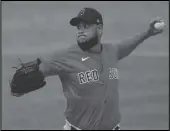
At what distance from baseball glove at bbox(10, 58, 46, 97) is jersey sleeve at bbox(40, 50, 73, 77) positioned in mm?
28

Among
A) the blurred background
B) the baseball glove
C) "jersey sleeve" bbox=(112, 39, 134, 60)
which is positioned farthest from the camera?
the blurred background

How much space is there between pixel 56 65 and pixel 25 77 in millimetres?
159

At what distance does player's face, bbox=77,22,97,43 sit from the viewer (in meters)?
2.15

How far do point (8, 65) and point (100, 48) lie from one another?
992mm

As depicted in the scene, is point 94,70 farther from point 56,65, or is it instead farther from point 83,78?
point 56,65

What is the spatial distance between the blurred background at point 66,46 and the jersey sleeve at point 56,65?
867 mm

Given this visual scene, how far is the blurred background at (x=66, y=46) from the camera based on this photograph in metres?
3.04

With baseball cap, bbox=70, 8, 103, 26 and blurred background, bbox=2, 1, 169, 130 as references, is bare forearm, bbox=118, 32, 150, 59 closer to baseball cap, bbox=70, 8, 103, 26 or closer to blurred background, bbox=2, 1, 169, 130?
baseball cap, bbox=70, 8, 103, 26

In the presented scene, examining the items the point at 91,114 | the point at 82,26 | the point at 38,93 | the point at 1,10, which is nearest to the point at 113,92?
the point at 91,114

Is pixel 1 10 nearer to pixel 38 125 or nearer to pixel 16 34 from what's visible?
pixel 16 34

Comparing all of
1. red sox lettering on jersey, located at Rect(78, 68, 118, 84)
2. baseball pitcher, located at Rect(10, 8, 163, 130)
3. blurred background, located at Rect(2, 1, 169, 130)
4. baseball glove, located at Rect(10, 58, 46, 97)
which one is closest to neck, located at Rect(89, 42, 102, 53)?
baseball pitcher, located at Rect(10, 8, 163, 130)

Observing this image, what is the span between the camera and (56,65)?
2139 mm

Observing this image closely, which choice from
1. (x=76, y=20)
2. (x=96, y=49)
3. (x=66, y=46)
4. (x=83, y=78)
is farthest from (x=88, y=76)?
(x=66, y=46)

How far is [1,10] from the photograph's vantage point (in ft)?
9.97
